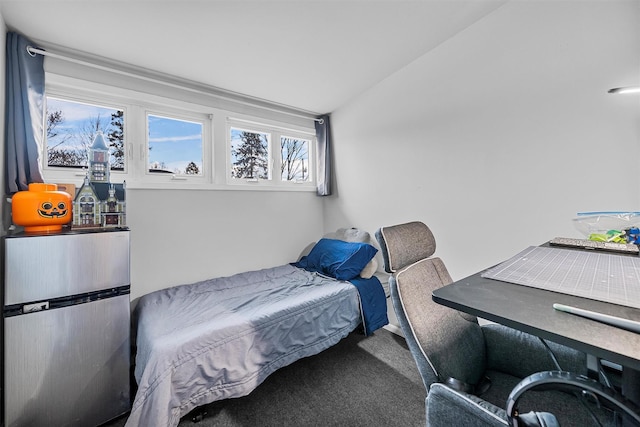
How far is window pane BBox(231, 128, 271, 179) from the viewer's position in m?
2.83

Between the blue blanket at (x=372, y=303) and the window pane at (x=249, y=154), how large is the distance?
1694 mm

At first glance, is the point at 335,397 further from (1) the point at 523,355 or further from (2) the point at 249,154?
(2) the point at 249,154

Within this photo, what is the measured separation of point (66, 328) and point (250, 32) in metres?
2.19

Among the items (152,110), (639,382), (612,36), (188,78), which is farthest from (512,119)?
(152,110)

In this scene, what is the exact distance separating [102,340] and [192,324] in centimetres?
50

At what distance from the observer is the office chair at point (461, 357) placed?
764mm

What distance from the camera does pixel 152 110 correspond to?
7.56ft

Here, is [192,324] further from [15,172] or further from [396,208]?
[396,208]

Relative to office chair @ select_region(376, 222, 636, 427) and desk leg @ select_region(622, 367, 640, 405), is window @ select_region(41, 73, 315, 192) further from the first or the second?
desk leg @ select_region(622, 367, 640, 405)

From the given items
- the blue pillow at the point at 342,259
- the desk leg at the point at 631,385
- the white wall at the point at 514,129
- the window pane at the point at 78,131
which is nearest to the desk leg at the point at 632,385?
the desk leg at the point at 631,385

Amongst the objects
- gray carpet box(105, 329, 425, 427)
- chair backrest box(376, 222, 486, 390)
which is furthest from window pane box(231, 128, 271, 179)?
chair backrest box(376, 222, 486, 390)

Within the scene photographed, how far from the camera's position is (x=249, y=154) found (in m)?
2.95

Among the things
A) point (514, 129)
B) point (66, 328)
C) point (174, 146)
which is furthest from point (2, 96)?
point (514, 129)

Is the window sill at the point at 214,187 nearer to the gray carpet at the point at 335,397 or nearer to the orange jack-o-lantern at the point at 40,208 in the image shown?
the orange jack-o-lantern at the point at 40,208
